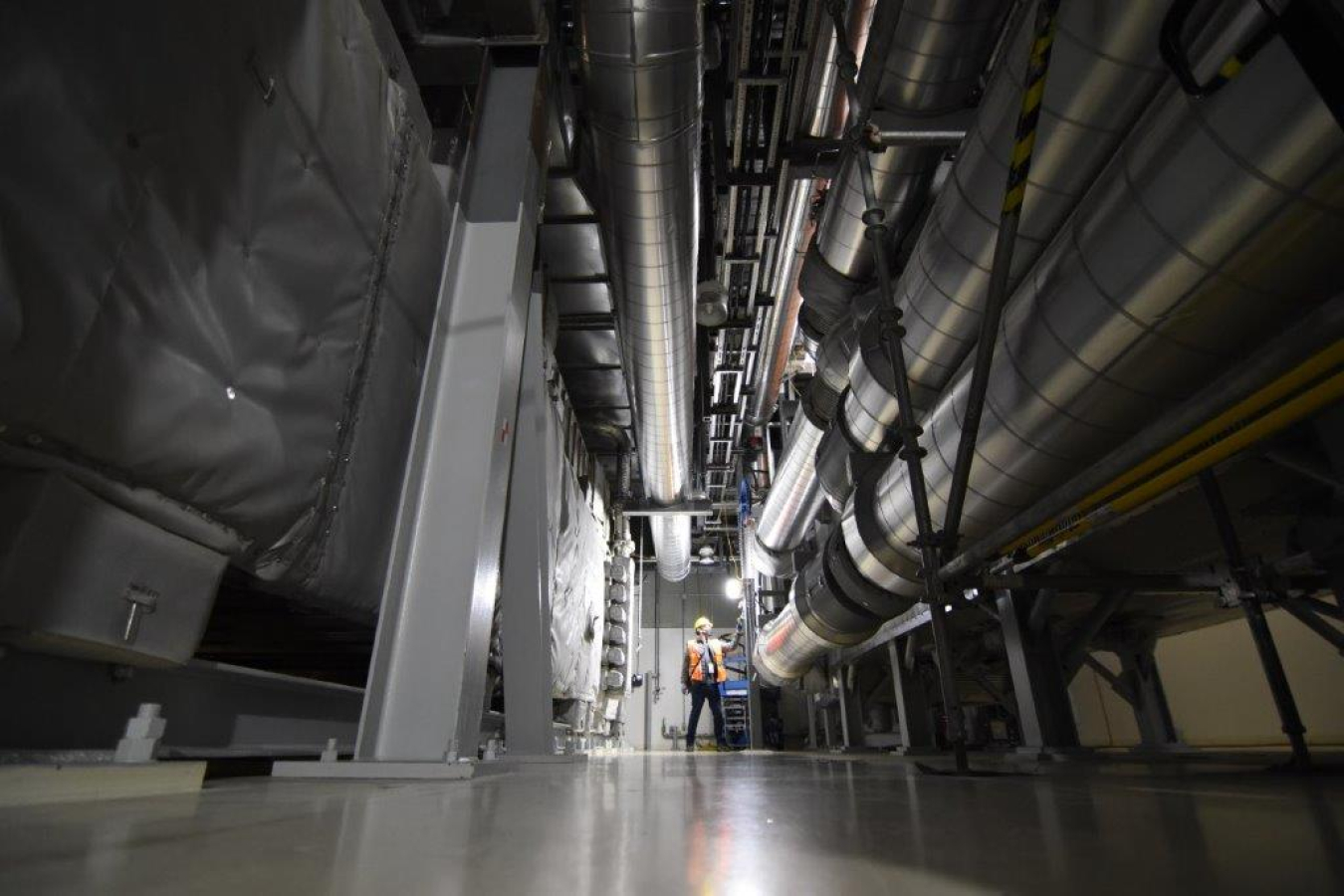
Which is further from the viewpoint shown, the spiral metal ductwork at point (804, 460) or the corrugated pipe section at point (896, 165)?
the spiral metal ductwork at point (804, 460)

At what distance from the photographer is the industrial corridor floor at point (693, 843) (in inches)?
18.1

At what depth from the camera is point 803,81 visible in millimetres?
3277

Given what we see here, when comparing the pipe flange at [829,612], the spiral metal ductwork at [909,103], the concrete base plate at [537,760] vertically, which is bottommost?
the concrete base plate at [537,760]

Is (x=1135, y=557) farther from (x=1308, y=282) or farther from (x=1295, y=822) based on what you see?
(x=1295, y=822)

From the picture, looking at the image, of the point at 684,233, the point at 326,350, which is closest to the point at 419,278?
the point at 326,350

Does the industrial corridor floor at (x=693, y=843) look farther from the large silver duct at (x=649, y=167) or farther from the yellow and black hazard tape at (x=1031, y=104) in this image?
the large silver duct at (x=649, y=167)

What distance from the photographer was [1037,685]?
2.53 meters

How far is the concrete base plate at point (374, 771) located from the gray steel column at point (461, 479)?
107mm

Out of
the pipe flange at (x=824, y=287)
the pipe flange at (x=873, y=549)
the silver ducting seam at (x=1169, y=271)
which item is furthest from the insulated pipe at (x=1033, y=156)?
the pipe flange at (x=824, y=287)

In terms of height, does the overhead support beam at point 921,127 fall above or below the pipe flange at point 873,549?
above

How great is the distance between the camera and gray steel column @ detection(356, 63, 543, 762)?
173cm

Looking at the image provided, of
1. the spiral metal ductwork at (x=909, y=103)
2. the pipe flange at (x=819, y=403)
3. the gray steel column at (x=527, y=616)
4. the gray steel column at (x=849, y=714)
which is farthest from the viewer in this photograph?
the gray steel column at (x=849, y=714)

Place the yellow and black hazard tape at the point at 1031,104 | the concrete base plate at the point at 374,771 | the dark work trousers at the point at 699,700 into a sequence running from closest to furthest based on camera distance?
1. the yellow and black hazard tape at the point at 1031,104
2. the concrete base plate at the point at 374,771
3. the dark work trousers at the point at 699,700

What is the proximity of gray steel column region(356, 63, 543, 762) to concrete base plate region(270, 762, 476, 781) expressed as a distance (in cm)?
11
